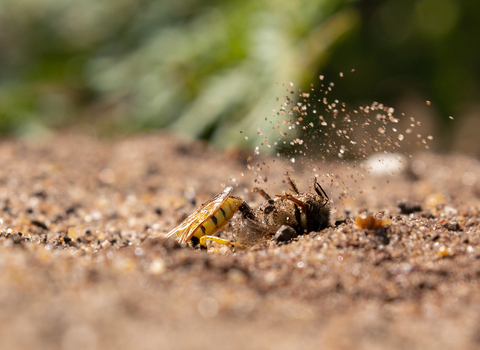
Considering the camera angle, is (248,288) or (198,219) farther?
(198,219)

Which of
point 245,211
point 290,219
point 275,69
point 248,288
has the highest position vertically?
point 275,69

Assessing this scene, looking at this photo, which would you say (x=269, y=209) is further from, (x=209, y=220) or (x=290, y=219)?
(x=209, y=220)

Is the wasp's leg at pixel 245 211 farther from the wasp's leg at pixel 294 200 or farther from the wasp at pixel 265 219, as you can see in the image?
the wasp's leg at pixel 294 200

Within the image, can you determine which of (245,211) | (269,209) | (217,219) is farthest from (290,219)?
(217,219)

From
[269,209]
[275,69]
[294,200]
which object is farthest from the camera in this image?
[275,69]

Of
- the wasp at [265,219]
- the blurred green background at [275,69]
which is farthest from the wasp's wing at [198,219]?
the blurred green background at [275,69]

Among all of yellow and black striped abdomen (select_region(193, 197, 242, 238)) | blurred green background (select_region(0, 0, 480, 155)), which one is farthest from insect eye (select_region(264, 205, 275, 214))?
blurred green background (select_region(0, 0, 480, 155))
